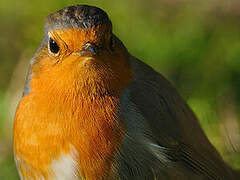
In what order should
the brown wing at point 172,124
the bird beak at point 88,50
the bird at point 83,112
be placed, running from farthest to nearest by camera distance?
the brown wing at point 172,124
the bird at point 83,112
the bird beak at point 88,50

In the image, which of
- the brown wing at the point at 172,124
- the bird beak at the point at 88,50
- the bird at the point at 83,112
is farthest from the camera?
the brown wing at the point at 172,124

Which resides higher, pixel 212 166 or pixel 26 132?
pixel 26 132

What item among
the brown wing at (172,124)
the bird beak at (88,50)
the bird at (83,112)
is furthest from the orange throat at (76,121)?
the brown wing at (172,124)

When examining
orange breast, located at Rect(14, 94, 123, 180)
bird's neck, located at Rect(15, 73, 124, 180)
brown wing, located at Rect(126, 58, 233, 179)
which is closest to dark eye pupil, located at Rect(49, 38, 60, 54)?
bird's neck, located at Rect(15, 73, 124, 180)

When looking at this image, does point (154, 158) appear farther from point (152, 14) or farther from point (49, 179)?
point (152, 14)

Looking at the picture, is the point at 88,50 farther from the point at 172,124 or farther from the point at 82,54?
the point at 172,124

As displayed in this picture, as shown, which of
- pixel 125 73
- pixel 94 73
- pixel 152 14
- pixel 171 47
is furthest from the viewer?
pixel 152 14

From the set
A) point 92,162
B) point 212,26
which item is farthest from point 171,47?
point 92,162

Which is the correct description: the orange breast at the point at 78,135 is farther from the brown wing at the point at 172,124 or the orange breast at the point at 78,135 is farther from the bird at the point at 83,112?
the brown wing at the point at 172,124
